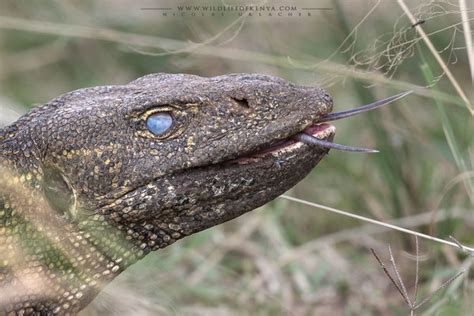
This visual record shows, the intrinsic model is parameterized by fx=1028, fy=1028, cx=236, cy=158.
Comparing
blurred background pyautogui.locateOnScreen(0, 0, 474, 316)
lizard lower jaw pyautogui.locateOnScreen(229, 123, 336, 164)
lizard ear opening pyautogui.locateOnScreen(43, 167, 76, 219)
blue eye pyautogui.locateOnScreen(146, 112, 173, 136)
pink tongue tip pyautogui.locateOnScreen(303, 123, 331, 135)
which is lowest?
blurred background pyautogui.locateOnScreen(0, 0, 474, 316)

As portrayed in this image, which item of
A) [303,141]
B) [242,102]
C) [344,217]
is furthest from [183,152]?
[344,217]

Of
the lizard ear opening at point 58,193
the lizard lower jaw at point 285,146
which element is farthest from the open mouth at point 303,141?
the lizard ear opening at point 58,193

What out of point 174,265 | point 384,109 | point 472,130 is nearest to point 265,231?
point 174,265

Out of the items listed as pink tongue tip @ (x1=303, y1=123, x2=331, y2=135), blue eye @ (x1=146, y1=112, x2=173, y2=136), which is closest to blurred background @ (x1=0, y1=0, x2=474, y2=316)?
pink tongue tip @ (x1=303, y1=123, x2=331, y2=135)

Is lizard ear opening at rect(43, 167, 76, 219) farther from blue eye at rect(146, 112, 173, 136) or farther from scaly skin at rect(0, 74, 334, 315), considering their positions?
blue eye at rect(146, 112, 173, 136)

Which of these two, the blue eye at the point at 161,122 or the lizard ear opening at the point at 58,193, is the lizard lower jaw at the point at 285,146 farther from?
the lizard ear opening at the point at 58,193

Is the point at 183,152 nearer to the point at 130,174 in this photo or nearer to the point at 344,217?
the point at 130,174

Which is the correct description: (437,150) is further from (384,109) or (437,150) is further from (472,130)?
(472,130)
